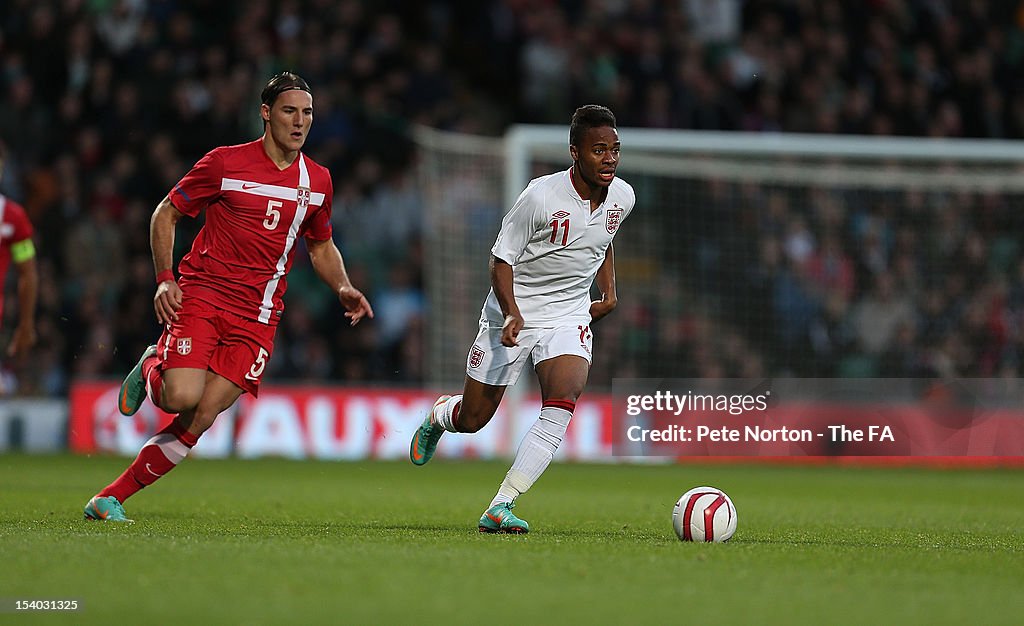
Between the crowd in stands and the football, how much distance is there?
10.2 meters

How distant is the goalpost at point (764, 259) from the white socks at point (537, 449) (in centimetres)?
932

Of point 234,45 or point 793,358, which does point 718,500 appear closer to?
point 793,358

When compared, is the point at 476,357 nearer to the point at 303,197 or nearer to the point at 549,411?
the point at 549,411

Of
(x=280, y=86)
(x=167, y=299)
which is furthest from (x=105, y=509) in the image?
(x=280, y=86)

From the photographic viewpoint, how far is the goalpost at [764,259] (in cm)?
1736

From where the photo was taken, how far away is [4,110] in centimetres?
1688

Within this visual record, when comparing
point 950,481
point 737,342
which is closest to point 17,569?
point 950,481

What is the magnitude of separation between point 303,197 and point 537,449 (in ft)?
5.90

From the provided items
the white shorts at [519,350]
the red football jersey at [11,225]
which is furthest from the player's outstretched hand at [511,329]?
the red football jersey at [11,225]

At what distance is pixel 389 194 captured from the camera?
18.1 m

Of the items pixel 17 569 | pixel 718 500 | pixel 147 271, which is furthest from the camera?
pixel 147 271

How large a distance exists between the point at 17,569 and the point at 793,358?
12934 mm

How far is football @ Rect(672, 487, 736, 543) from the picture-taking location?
23.3 feet

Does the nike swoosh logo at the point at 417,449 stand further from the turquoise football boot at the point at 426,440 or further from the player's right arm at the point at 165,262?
the player's right arm at the point at 165,262
